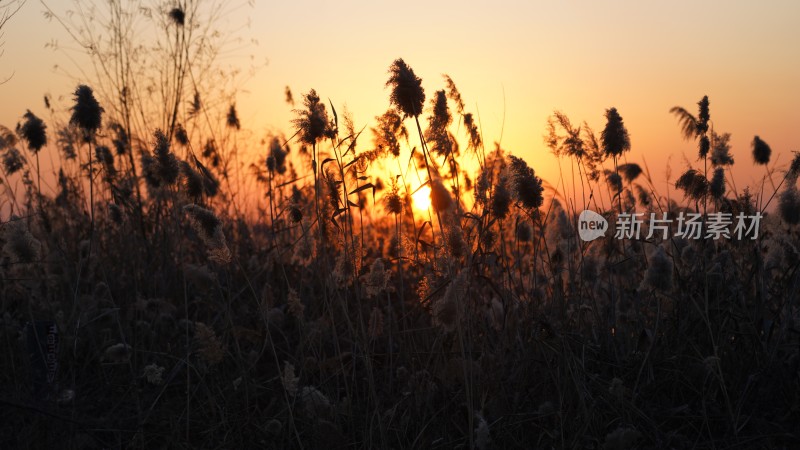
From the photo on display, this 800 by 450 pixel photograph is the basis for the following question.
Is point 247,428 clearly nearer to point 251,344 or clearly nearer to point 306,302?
point 251,344

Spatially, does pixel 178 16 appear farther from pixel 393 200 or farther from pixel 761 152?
pixel 761 152

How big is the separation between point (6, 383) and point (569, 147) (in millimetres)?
2679

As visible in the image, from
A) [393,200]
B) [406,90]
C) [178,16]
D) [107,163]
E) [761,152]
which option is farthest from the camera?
[178,16]

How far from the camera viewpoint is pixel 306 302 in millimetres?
4238

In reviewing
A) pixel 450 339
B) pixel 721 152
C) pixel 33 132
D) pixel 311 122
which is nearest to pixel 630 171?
pixel 721 152

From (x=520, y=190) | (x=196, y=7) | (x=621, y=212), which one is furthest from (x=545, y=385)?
(x=196, y=7)

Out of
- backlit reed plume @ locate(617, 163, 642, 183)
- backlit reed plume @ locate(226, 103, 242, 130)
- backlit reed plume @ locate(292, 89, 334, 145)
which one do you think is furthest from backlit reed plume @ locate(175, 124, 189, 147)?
backlit reed plume @ locate(292, 89, 334, 145)

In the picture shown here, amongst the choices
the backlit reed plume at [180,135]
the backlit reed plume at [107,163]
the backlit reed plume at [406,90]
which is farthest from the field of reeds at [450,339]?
the backlit reed plume at [180,135]

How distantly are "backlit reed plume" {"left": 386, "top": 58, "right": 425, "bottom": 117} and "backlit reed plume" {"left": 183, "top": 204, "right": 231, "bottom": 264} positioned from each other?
667 mm

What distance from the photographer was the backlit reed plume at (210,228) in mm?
2164

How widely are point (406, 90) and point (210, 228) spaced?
28.5 inches

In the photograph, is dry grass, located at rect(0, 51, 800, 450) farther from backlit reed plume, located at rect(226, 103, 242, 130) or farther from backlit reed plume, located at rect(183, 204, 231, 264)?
backlit reed plume, located at rect(226, 103, 242, 130)

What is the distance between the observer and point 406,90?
2416 mm

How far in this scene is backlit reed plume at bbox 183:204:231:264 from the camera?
216cm
